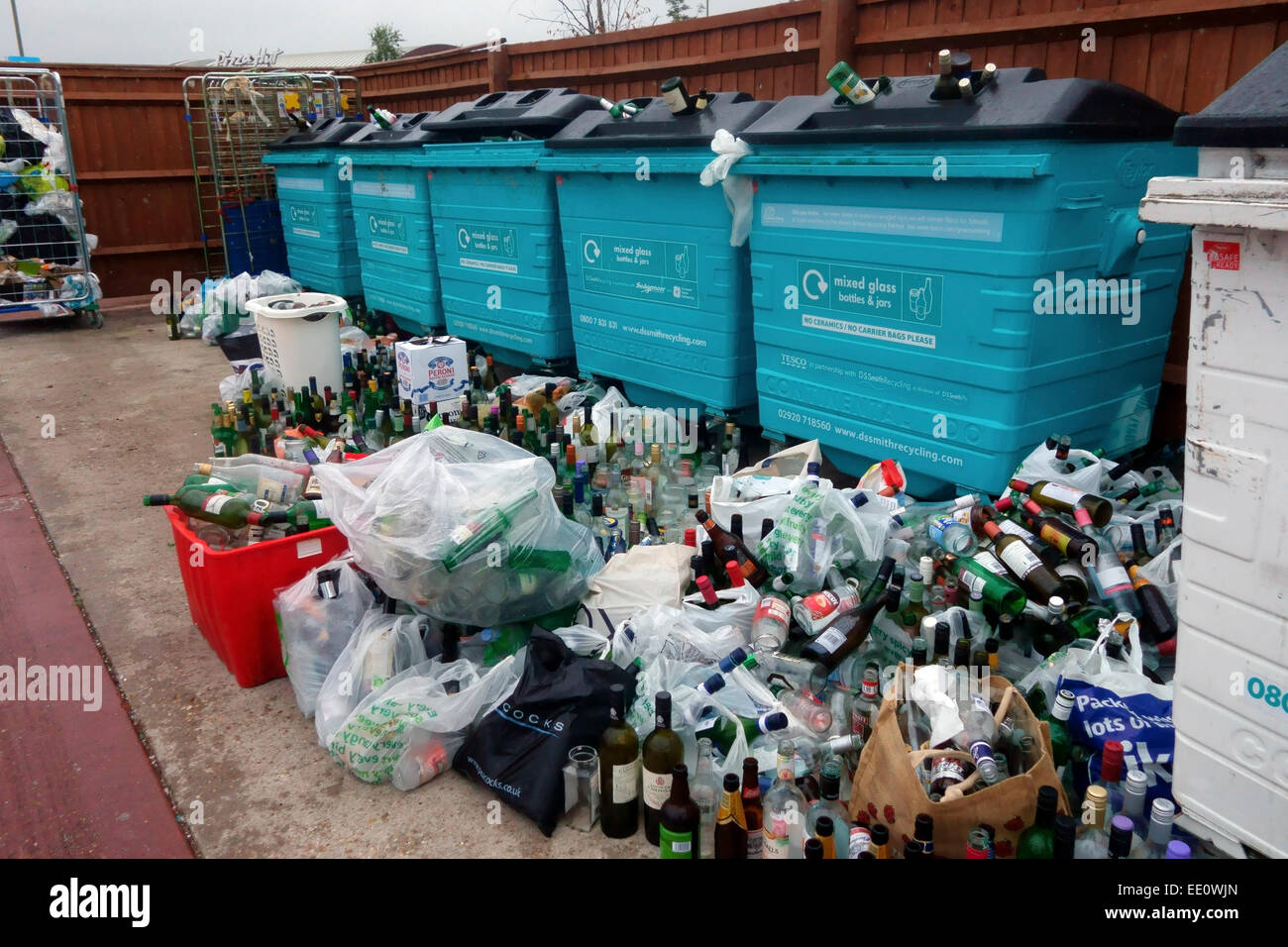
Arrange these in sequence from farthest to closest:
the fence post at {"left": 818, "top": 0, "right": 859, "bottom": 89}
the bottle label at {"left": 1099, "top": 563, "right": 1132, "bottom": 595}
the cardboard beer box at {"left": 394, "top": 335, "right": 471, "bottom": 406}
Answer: the cardboard beer box at {"left": 394, "top": 335, "right": 471, "bottom": 406}, the fence post at {"left": 818, "top": 0, "right": 859, "bottom": 89}, the bottle label at {"left": 1099, "top": 563, "right": 1132, "bottom": 595}

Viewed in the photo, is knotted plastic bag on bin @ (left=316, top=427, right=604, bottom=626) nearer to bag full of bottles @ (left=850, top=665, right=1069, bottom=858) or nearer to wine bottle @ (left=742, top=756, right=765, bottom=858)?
wine bottle @ (left=742, top=756, right=765, bottom=858)

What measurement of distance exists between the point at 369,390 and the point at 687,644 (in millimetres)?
3475

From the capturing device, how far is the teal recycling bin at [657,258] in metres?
4.62

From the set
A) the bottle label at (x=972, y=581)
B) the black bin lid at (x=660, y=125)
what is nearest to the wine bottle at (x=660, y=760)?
the bottle label at (x=972, y=581)

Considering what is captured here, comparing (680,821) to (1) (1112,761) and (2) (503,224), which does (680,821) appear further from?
(2) (503,224)

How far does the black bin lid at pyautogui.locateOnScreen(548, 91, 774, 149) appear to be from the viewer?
454 cm

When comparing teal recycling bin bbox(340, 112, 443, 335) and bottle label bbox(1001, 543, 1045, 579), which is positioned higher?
teal recycling bin bbox(340, 112, 443, 335)

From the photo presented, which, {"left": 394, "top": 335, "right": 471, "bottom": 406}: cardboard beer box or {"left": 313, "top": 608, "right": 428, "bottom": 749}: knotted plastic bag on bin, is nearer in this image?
{"left": 313, "top": 608, "right": 428, "bottom": 749}: knotted plastic bag on bin

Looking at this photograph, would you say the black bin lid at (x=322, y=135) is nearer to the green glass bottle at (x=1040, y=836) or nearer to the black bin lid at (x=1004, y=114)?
the black bin lid at (x=1004, y=114)

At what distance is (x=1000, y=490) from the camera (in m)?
3.60

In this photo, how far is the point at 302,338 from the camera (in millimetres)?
5812

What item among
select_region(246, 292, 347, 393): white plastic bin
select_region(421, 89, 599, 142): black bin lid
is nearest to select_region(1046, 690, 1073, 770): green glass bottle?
select_region(421, 89, 599, 142): black bin lid

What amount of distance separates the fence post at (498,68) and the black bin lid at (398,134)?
142 cm

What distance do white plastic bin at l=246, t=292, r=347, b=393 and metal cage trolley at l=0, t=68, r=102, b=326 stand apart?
406 centimetres
